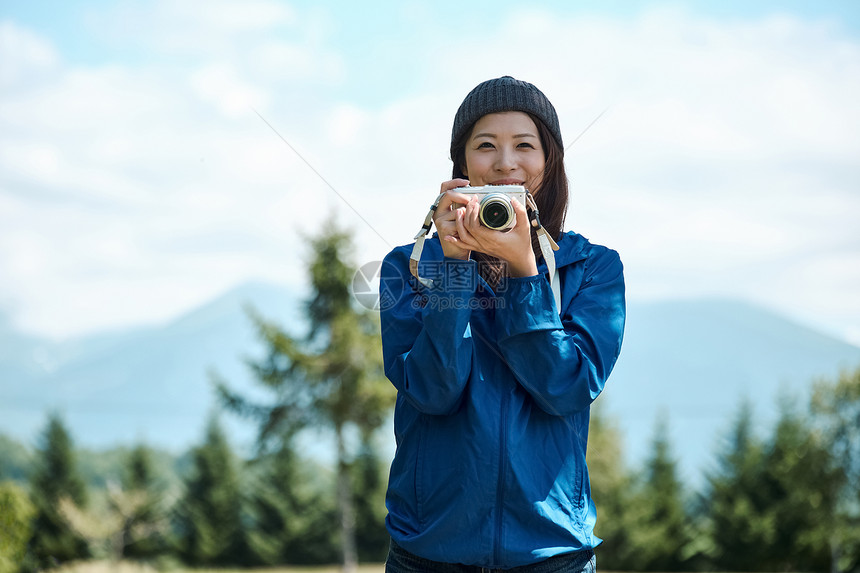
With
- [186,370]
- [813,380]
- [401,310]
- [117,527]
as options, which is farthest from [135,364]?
[401,310]

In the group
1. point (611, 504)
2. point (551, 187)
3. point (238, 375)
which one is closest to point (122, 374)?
point (238, 375)

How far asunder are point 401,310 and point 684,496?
2513cm

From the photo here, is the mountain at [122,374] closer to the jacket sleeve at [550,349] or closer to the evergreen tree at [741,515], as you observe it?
the evergreen tree at [741,515]

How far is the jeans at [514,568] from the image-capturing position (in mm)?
1619

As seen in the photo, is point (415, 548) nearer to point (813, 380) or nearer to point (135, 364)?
point (813, 380)

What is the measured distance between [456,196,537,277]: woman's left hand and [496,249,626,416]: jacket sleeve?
5 centimetres

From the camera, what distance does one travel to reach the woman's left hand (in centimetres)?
168

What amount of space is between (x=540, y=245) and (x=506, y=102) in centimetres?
40

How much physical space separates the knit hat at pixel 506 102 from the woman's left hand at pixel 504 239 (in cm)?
35

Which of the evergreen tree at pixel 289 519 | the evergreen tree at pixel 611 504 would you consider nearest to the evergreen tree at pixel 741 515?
the evergreen tree at pixel 611 504

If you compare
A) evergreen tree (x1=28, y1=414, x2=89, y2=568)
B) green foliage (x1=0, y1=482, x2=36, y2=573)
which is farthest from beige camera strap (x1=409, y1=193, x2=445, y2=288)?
evergreen tree (x1=28, y1=414, x2=89, y2=568)

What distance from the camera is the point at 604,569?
2436cm

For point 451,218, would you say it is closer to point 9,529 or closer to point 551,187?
point 551,187

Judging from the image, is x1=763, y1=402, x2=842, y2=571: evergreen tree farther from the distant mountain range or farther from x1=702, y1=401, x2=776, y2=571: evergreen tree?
the distant mountain range
